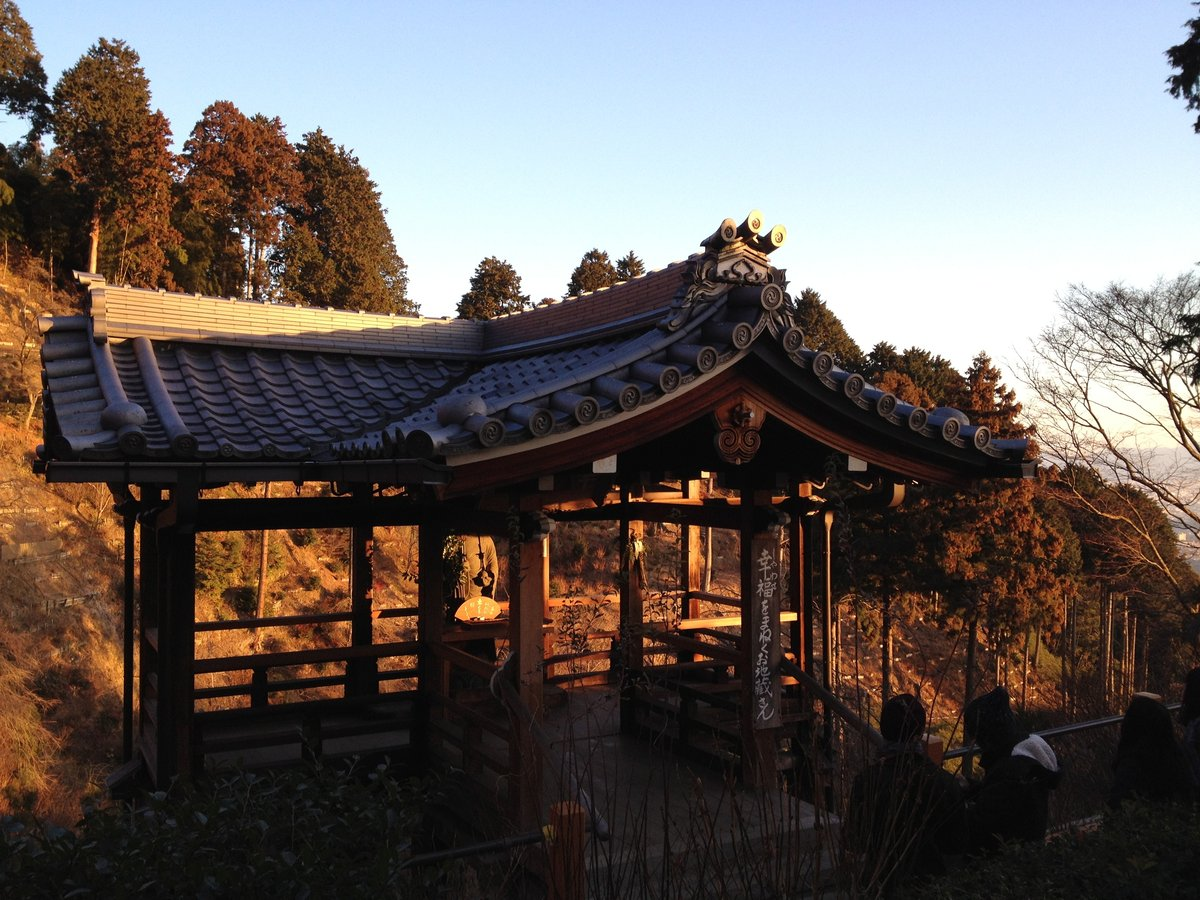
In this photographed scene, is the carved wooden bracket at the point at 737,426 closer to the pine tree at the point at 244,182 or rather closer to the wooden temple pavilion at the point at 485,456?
the wooden temple pavilion at the point at 485,456

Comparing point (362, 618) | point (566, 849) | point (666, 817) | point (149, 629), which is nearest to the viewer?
point (666, 817)

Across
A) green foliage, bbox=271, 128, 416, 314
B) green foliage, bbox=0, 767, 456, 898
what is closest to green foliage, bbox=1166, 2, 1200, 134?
green foliage, bbox=0, 767, 456, 898

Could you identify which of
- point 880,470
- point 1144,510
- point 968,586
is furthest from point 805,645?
point 1144,510

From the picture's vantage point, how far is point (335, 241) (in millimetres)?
33062

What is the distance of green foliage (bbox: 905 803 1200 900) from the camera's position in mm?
3525

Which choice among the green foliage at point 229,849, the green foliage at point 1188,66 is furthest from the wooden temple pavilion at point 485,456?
the green foliage at point 1188,66

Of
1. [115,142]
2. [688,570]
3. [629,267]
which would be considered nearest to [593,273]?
[629,267]

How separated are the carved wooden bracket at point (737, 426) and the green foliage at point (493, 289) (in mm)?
25972

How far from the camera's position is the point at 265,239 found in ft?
104

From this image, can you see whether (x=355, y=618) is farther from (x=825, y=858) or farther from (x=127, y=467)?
(x=825, y=858)

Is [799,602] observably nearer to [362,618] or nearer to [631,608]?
[631,608]

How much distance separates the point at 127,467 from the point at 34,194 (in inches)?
1209

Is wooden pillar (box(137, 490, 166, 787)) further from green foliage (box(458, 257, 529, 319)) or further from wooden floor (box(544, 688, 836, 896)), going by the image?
green foliage (box(458, 257, 529, 319))

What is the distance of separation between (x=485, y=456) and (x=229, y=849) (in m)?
2.37
